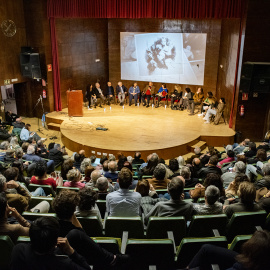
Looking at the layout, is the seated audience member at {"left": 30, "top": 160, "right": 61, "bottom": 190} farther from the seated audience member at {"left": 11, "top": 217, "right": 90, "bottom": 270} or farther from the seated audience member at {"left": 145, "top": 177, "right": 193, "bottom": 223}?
the seated audience member at {"left": 11, "top": 217, "right": 90, "bottom": 270}

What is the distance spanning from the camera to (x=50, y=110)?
11.8 meters

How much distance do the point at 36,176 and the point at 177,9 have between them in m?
6.58

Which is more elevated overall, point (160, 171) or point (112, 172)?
point (160, 171)

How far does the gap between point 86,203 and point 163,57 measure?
10.2 metres

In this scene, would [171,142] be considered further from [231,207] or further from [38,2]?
[38,2]

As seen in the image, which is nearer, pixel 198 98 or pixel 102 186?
pixel 102 186

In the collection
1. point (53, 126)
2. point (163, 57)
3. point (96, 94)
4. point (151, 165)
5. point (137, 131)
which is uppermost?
point (163, 57)

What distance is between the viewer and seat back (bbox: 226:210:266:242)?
127 inches

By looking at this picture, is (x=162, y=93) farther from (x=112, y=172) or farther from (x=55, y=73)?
(x=112, y=172)

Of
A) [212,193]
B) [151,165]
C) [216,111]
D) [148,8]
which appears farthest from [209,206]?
[148,8]

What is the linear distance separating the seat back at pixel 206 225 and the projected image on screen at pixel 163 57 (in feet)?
31.5

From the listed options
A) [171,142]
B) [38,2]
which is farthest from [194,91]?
[38,2]

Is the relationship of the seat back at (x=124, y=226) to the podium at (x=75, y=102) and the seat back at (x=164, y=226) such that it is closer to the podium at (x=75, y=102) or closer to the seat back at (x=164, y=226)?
the seat back at (x=164, y=226)

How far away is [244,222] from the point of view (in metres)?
3.27
